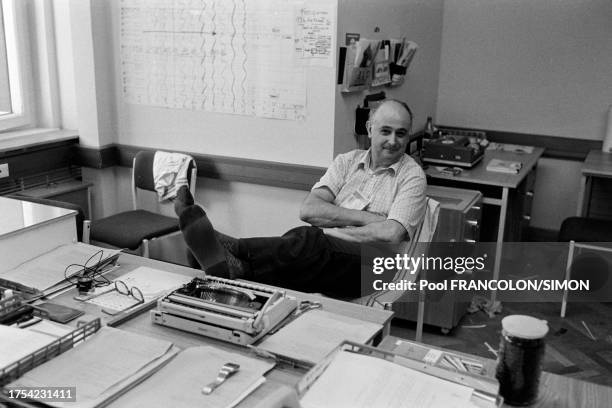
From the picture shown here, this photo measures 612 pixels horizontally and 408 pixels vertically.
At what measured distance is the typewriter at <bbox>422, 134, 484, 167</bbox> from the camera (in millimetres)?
3775

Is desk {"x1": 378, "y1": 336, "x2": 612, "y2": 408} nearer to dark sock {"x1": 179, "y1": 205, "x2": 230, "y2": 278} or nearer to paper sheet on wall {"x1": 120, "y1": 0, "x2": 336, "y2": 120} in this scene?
dark sock {"x1": 179, "y1": 205, "x2": 230, "y2": 278}

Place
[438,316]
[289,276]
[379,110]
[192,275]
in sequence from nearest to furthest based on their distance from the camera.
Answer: [192,275], [289,276], [379,110], [438,316]

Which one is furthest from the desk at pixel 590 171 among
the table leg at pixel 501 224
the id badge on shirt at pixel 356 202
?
the id badge on shirt at pixel 356 202

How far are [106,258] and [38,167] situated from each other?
68.0 inches

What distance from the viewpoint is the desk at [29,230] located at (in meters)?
1.98

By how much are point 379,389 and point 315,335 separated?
0.33 metres

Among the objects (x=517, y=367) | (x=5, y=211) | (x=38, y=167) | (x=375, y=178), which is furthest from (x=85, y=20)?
(x=517, y=367)

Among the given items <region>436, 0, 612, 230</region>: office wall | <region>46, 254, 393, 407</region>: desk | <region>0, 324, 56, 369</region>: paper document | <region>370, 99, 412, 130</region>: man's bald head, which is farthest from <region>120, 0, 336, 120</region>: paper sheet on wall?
<region>436, 0, 612, 230</region>: office wall

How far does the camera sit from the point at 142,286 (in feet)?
6.33

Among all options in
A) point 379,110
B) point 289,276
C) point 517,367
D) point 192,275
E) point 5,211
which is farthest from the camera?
point 379,110

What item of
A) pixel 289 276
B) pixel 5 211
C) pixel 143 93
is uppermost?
pixel 143 93

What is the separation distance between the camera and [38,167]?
3.53 m

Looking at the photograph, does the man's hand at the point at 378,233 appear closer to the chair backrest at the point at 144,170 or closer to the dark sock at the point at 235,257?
the dark sock at the point at 235,257

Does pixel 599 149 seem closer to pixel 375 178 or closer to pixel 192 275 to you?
pixel 375 178
